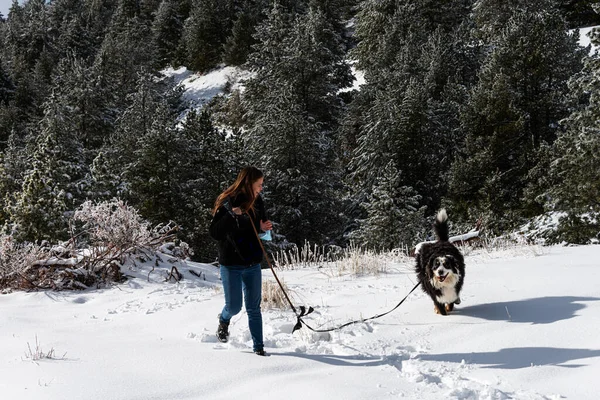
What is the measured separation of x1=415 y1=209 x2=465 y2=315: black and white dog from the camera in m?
5.01

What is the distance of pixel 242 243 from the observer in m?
4.27

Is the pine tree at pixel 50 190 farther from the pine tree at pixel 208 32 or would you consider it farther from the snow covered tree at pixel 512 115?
the pine tree at pixel 208 32

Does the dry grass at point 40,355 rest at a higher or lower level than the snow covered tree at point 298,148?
lower

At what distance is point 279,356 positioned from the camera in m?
4.22

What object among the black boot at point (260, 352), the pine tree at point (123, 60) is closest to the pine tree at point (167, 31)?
the pine tree at point (123, 60)

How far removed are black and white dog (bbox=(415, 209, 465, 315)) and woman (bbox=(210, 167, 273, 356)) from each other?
193cm

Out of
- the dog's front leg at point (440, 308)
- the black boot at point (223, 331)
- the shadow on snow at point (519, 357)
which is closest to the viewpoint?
the shadow on snow at point (519, 357)

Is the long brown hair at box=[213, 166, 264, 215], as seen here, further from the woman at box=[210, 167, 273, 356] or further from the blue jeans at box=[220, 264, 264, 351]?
the blue jeans at box=[220, 264, 264, 351]

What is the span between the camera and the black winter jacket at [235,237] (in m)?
4.25

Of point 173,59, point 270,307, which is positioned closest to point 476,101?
point 270,307

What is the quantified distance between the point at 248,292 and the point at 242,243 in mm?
460

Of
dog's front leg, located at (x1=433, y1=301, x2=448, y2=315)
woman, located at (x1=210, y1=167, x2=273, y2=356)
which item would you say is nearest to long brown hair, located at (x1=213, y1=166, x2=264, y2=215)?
woman, located at (x1=210, y1=167, x2=273, y2=356)

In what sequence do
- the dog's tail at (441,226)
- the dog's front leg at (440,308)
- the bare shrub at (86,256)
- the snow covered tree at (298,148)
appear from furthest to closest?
the snow covered tree at (298,148)
the bare shrub at (86,256)
the dog's tail at (441,226)
the dog's front leg at (440,308)

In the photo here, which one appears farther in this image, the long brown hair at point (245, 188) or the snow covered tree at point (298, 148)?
the snow covered tree at point (298, 148)
